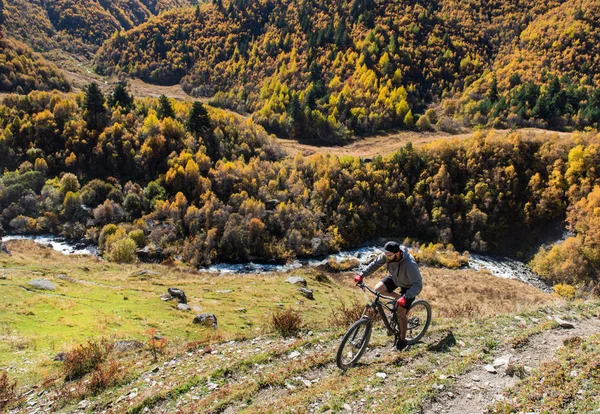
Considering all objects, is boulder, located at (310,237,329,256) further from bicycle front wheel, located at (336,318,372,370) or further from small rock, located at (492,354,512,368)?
small rock, located at (492,354,512,368)

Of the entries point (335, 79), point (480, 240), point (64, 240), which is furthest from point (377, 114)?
point (64, 240)

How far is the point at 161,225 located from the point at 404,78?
92.3 m

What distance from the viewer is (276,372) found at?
10.7m

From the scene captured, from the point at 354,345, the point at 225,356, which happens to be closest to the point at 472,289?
the point at 354,345

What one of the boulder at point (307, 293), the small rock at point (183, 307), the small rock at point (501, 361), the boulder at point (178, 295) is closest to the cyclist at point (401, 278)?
the small rock at point (501, 361)

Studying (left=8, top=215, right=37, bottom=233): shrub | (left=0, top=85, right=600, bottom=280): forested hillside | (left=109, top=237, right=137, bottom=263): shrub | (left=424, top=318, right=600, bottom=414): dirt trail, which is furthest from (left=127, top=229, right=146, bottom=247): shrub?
(left=424, top=318, right=600, bottom=414): dirt trail

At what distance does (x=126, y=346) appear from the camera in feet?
49.9

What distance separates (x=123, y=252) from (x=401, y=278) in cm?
4588

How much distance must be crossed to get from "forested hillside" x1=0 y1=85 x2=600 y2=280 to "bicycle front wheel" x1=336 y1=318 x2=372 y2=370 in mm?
46880

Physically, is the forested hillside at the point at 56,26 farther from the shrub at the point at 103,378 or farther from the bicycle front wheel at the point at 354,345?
the bicycle front wheel at the point at 354,345

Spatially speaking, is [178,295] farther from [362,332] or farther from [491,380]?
[491,380]

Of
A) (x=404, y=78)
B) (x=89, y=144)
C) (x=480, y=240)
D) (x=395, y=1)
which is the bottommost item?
(x=480, y=240)

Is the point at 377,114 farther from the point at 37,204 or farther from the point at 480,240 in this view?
the point at 37,204

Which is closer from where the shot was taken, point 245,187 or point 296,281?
point 296,281
